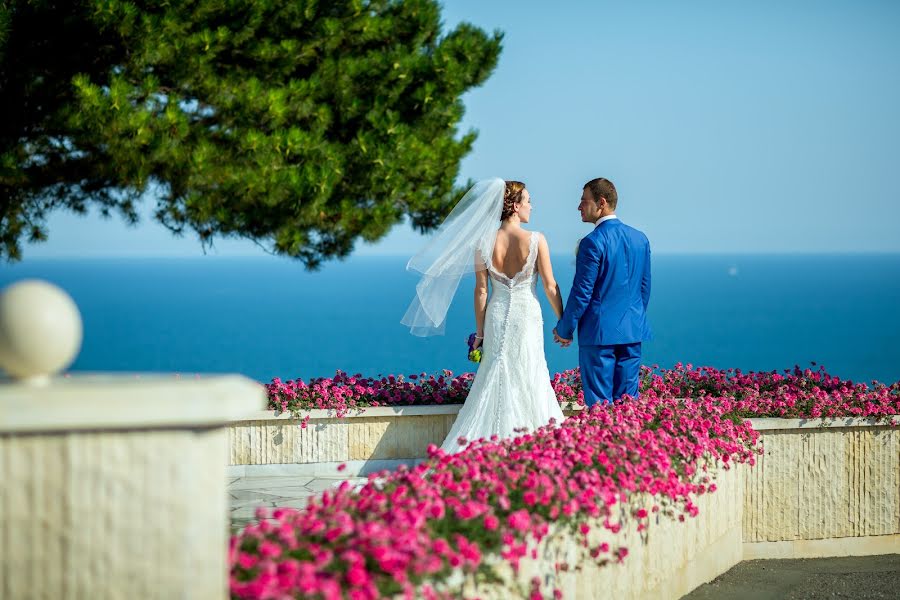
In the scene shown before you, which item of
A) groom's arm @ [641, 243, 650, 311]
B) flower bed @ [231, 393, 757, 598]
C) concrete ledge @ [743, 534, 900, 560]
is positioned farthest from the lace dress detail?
concrete ledge @ [743, 534, 900, 560]

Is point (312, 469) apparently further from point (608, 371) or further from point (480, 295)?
point (608, 371)

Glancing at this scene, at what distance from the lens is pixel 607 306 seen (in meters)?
6.52

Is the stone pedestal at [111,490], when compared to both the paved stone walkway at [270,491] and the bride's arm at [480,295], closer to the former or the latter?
the paved stone walkway at [270,491]

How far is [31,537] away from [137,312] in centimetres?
13090

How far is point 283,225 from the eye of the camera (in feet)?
25.5

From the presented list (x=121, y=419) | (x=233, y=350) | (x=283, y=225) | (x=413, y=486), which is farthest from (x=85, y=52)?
(x=233, y=350)

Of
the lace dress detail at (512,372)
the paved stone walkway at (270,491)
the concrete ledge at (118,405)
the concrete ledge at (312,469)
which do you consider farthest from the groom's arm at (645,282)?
the concrete ledge at (118,405)

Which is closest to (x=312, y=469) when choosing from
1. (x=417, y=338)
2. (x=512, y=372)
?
(x=512, y=372)

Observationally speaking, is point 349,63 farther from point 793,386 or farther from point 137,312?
point 137,312

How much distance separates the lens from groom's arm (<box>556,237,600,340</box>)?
645cm

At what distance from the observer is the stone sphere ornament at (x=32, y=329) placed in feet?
8.49

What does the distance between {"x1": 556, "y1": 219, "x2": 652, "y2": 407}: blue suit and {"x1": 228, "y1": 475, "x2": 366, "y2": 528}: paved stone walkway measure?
6.09 ft

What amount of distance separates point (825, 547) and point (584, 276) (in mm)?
2331

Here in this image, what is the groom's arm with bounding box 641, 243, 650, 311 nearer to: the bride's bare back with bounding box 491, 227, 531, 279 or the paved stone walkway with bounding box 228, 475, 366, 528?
the bride's bare back with bounding box 491, 227, 531, 279
